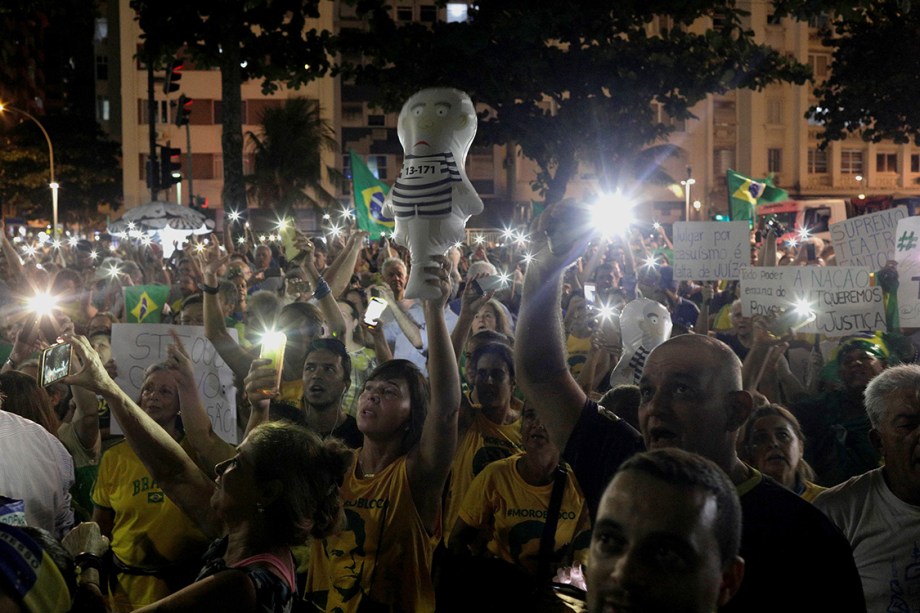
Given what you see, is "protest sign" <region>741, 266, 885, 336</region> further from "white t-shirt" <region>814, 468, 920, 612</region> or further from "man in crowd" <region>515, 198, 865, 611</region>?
"man in crowd" <region>515, 198, 865, 611</region>

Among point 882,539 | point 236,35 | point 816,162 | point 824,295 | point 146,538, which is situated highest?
point 816,162

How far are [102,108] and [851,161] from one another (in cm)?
4657

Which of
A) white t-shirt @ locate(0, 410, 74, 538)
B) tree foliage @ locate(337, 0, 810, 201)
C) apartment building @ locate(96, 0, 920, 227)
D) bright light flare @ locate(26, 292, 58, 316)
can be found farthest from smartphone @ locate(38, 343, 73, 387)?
apartment building @ locate(96, 0, 920, 227)

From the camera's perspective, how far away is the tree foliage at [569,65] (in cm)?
1914

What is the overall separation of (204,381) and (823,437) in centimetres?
325

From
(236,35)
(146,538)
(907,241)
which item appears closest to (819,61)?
(236,35)

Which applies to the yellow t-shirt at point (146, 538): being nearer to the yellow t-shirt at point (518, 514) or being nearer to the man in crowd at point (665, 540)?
the yellow t-shirt at point (518, 514)

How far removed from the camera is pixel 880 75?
26.5 m

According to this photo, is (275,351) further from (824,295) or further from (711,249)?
(711,249)

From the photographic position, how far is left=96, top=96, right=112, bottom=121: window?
6856 centimetres

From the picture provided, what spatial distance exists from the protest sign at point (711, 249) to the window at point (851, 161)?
54700 mm

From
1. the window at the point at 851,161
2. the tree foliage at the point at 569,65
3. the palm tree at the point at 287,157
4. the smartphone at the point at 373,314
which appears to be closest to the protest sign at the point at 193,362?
the smartphone at the point at 373,314

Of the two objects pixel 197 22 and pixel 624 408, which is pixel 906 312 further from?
pixel 197 22

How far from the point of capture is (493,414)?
5223 millimetres
